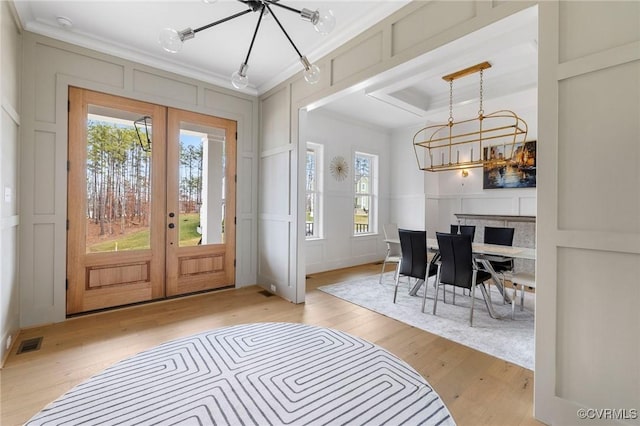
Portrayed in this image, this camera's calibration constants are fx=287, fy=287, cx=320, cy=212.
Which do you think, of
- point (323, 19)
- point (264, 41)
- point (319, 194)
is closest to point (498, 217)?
point (319, 194)

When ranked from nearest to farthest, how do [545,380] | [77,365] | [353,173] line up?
[545,380]
[77,365]
[353,173]

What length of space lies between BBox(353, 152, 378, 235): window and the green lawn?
3.30 metres

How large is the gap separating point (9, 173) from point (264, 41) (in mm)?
2629

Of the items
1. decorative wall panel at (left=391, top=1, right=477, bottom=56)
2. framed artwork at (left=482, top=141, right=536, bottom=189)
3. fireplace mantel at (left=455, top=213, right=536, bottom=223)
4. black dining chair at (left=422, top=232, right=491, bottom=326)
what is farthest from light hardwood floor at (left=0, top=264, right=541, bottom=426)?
framed artwork at (left=482, top=141, right=536, bottom=189)

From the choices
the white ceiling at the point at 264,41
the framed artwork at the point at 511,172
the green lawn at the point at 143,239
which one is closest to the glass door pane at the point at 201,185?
the green lawn at the point at 143,239

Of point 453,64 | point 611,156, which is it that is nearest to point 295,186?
point 453,64

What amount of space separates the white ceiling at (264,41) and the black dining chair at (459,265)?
67.0 inches

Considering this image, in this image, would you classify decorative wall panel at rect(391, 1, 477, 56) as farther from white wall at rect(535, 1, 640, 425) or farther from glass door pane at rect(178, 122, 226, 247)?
glass door pane at rect(178, 122, 226, 247)

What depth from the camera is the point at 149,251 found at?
3.60 meters

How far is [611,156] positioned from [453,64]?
4.74ft

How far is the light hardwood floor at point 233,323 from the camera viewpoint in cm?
182

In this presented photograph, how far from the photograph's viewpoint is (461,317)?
10.6 ft

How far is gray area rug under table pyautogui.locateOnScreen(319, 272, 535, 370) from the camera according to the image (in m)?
2.57

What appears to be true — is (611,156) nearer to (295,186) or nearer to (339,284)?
(295,186)
